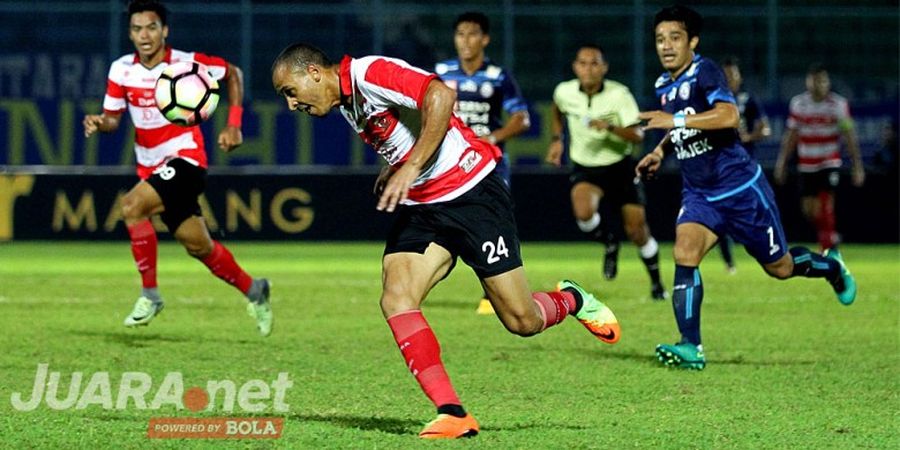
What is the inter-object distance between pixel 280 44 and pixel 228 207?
18.9 feet

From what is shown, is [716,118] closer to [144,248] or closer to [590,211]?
[144,248]

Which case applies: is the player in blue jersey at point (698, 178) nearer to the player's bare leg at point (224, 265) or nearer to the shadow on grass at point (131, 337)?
the player's bare leg at point (224, 265)

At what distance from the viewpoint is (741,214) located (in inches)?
357

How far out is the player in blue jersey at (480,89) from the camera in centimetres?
1220

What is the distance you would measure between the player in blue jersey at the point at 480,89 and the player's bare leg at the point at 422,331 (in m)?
5.55

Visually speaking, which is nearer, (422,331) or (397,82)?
(397,82)

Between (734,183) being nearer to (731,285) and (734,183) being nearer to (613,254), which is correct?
(613,254)

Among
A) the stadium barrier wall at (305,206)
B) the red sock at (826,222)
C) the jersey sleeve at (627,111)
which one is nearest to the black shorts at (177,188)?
the jersey sleeve at (627,111)

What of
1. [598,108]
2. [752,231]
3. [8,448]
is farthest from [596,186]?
[8,448]

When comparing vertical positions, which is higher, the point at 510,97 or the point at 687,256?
the point at 510,97

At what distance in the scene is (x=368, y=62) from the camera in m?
6.38

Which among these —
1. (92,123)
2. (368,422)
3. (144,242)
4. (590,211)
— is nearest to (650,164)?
(368,422)

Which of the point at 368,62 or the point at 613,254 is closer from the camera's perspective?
the point at 368,62

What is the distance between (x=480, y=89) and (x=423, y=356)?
6.13 m
